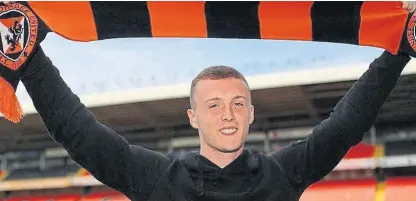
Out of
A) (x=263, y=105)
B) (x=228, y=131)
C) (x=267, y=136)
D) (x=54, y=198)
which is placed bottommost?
(x=54, y=198)

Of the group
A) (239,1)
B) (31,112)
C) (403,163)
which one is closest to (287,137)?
(403,163)

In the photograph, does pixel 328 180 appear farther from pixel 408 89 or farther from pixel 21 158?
pixel 21 158

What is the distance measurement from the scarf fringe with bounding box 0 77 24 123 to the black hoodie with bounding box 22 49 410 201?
0.20 metres

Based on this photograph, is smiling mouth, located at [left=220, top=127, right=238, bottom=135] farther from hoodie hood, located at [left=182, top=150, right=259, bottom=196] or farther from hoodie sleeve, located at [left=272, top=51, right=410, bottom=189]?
hoodie sleeve, located at [left=272, top=51, right=410, bottom=189]

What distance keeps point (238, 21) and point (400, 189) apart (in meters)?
9.34

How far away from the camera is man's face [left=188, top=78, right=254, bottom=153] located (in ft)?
6.28

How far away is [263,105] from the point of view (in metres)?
12.2

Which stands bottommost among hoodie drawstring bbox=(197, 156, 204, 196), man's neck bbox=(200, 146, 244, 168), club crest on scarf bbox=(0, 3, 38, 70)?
hoodie drawstring bbox=(197, 156, 204, 196)

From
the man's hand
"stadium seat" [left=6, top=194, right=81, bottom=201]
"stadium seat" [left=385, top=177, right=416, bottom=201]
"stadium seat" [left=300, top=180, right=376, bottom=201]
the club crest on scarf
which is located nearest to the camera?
the club crest on scarf

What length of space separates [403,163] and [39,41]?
1039 cm

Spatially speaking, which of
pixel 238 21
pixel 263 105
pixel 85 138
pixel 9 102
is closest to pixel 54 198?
pixel 263 105

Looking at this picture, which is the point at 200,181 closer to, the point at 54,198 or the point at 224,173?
the point at 224,173

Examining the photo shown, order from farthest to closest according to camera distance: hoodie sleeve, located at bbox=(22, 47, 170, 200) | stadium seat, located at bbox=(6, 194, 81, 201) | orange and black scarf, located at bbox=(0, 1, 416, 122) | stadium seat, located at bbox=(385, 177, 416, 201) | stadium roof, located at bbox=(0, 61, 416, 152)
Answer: stadium seat, located at bbox=(6, 194, 81, 201) → stadium roof, located at bbox=(0, 61, 416, 152) → stadium seat, located at bbox=(385, 177, 416, 201) → orange and black scarf, located at bbox=(0, 1, 416, 122) → hoodie sleeve, located at bbox=(22, 47, 170, 200)

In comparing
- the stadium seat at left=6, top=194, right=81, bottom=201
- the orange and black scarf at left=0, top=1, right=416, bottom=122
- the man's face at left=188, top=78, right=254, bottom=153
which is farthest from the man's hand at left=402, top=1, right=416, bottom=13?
the stadium seat at left=6, top=194, right=81, bottom=201
